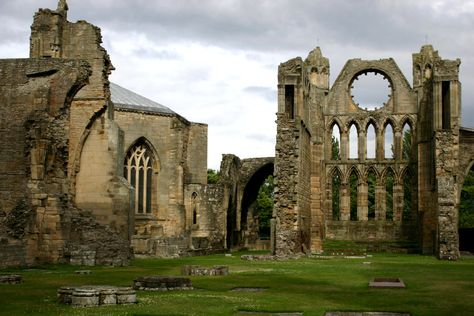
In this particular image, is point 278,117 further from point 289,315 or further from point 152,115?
point 289,315

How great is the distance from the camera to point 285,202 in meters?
35.0

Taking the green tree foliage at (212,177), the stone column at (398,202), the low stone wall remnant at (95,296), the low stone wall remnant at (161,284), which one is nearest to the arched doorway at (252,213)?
the stone column at (398,202)

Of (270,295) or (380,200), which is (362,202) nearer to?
(380,200)

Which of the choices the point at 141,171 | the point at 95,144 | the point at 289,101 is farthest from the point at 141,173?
the point at 95,144

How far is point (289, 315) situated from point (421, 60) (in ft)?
130

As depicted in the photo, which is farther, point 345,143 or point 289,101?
point 345,143

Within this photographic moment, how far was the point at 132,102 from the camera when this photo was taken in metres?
46.4

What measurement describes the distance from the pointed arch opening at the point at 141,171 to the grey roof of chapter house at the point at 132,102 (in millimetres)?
1960

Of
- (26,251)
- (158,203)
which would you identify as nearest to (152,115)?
(158,203)

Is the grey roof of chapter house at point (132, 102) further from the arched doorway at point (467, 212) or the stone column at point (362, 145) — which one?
the arched doorway at point (467, 212)

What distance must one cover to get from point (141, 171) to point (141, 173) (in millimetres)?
115

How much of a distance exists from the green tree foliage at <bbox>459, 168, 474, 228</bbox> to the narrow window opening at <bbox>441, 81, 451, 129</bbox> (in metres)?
22.9

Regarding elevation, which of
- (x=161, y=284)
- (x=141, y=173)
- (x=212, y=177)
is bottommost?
(x=161, y=284)

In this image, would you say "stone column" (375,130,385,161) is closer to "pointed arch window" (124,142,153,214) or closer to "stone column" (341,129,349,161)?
"stone column" (341,129,349,161)
